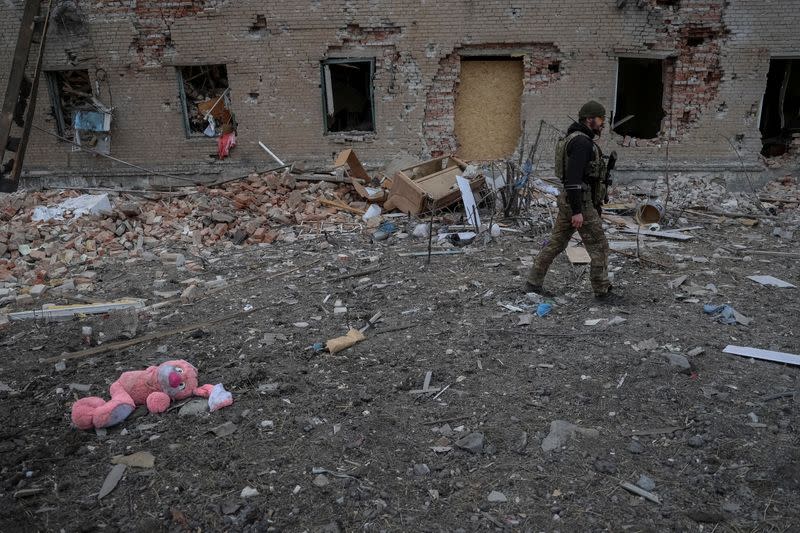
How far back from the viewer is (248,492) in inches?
119

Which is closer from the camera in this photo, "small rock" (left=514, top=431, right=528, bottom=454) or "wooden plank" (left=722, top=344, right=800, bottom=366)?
"small rock" (left=514, top=431, right=528, bottom=454)

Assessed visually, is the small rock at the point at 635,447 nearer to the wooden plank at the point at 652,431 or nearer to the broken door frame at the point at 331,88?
the wooden plank at the point at 652,431

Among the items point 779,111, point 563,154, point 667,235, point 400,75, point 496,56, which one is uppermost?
point 496,56

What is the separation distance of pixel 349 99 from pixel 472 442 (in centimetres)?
966

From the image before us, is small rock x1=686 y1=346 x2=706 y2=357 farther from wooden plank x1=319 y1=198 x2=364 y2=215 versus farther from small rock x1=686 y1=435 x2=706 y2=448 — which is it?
wooden plank x1=319 y1=198 x2=364 y2=215

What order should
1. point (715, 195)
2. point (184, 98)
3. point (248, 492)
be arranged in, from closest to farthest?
point (248, 492) → point (715, 195) → point (184, 98)

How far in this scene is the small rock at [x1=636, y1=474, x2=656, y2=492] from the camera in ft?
9.65

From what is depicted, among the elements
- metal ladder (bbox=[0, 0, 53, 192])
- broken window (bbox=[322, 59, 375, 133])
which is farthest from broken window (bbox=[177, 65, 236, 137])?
metal ladder (bbox=[0, 0, 53, 192])

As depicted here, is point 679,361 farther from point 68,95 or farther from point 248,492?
point 68,95

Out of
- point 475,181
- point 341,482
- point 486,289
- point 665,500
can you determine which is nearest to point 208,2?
point 475,181

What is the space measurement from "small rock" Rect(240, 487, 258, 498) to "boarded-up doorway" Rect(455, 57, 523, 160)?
29.2 ft

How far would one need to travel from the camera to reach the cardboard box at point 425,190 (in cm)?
833

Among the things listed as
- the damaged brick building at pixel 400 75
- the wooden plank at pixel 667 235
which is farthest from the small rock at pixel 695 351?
the damaged brick building at pixel 400 75

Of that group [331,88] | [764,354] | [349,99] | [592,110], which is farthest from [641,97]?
[764,354]
